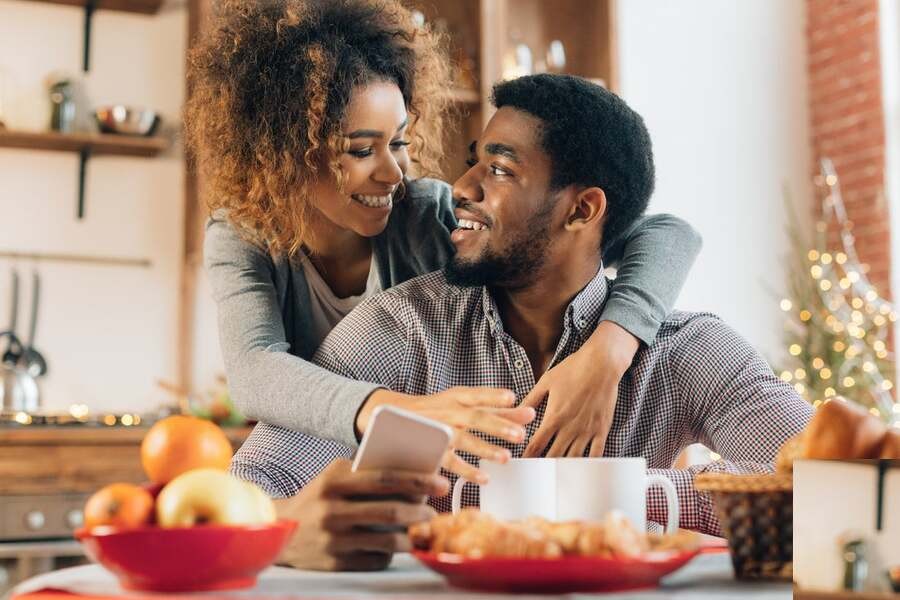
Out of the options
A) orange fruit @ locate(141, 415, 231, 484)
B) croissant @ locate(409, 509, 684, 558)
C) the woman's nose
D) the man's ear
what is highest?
the woman's nose

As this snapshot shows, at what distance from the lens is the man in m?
1.71

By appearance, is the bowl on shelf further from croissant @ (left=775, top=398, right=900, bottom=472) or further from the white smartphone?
croissant @ (left=775, top=398, right=900, bottom=472)

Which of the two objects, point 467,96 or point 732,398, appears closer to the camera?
point 732,398

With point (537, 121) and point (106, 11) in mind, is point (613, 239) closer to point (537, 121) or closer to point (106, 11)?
point (537, 121)

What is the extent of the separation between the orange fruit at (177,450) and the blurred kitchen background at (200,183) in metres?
2.19

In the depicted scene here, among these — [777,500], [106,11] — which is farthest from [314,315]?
[106,11]

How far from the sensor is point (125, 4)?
3.81 m

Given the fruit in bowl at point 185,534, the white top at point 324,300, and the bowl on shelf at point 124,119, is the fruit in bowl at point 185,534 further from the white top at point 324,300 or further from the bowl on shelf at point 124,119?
the bowl on shelf at point 124,119

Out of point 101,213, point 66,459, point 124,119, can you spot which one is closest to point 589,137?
point 66,459

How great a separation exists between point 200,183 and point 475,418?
2.62 m

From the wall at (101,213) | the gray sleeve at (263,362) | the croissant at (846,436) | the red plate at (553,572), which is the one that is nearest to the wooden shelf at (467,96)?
the wall at (101,213)

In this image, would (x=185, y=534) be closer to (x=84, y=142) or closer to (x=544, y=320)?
(x=544, y=320)

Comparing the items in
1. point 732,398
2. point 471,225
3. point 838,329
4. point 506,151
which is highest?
point 506,151

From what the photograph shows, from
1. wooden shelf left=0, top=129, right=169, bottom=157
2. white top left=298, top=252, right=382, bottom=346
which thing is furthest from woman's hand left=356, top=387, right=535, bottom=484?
wooden shelf left=0, top=129, right=169, bottom=157
